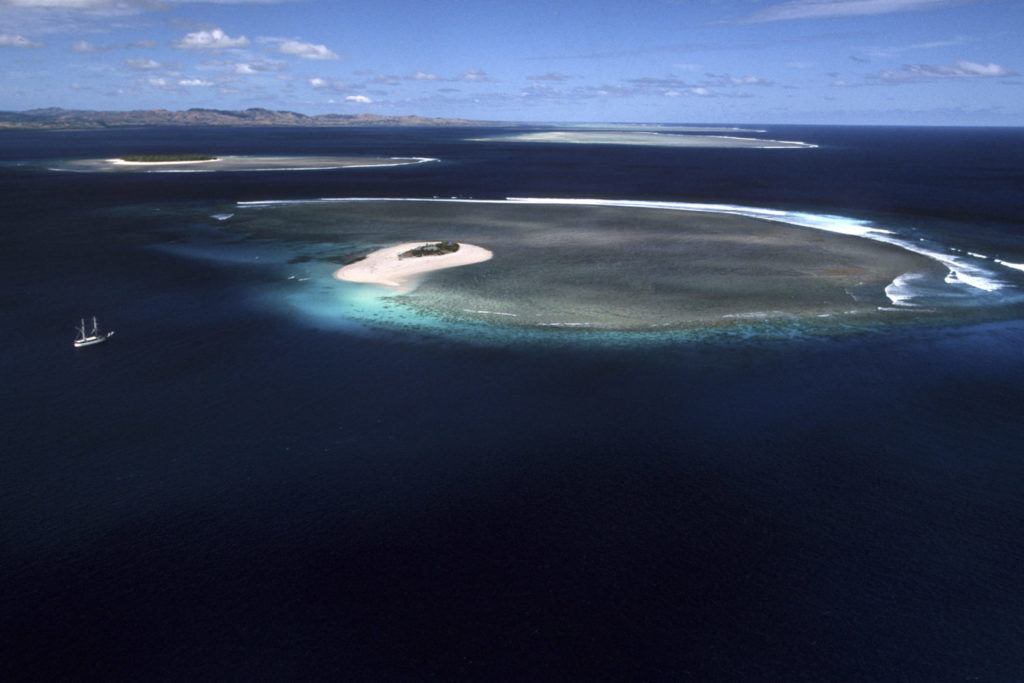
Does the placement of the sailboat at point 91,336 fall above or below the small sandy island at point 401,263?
below

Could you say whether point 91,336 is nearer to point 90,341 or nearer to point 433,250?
point 90,341

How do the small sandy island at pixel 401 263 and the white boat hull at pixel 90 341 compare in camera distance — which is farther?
the small sandy island at pixel 401 263

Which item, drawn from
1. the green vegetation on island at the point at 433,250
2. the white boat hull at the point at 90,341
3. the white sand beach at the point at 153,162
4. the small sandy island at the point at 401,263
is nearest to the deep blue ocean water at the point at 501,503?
the white boat hull at the point at 90,341

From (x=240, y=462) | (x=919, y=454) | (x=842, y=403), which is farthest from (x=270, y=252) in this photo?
(x=919, y=454)

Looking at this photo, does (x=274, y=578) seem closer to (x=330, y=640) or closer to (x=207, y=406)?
(x=330, y=640)

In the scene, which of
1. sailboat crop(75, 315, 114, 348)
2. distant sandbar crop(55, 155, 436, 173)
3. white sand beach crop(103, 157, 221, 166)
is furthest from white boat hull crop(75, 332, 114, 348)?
white sand beach crop(103, 157, 221, 166)

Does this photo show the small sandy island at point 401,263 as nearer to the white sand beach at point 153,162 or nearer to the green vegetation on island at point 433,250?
the green vegetation on island at point 433,250

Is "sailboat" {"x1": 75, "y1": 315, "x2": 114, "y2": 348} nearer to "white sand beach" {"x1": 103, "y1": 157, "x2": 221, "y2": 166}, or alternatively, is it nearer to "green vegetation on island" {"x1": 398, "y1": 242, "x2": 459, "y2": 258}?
"green vegetation on island" {"x1": 398, "y1": 242, "x2": 459, "y2": 258}
